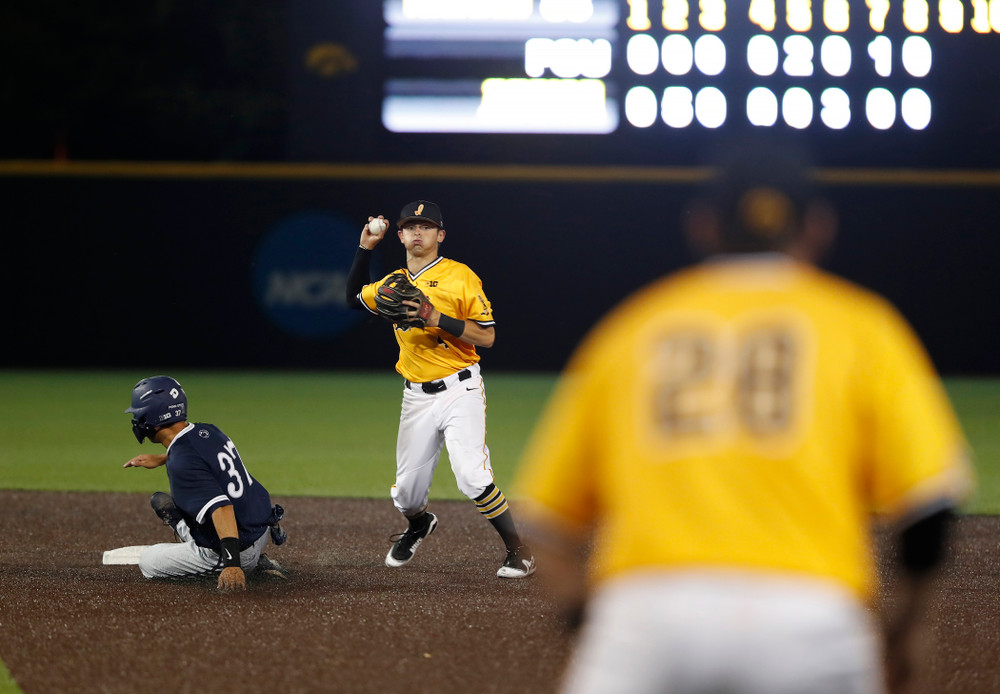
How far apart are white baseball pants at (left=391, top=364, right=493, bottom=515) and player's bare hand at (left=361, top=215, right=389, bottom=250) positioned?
0.82 m

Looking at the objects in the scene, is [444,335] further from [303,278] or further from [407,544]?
[303,278]

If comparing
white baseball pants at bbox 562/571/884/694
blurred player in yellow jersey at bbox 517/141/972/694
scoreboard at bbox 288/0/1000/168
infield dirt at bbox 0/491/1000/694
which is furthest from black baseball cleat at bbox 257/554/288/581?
scoreboard at bbox 288/0/1000/168

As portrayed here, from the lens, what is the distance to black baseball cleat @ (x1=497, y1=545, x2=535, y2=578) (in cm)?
575

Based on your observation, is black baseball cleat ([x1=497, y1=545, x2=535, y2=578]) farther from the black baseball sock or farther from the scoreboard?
the scoreboard

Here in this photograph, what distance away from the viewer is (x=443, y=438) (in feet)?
19.4

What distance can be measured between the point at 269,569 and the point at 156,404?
0.98 m

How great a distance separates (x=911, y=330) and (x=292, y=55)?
886 cm

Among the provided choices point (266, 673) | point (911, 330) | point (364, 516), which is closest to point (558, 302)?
point (911, 330)

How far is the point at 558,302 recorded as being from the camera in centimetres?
1669

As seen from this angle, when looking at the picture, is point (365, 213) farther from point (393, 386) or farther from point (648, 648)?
point (648, 648)

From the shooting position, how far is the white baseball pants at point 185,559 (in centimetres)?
549

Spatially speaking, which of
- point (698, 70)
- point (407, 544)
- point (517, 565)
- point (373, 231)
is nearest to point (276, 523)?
point (407, 544)

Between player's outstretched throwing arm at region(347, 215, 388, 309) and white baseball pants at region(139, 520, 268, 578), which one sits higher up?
player's outstretched throwing arm at region(347, 215, 388, 309)

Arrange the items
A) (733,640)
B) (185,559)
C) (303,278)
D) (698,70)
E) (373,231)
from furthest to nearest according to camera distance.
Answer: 1. (303,278)
2. (698,70)
3. (373,231)
4. (185,559)
5. (733,640)
